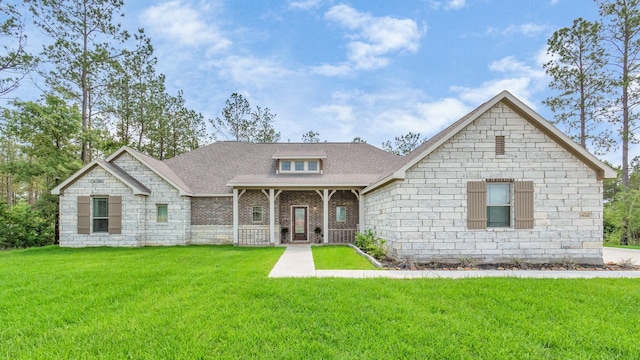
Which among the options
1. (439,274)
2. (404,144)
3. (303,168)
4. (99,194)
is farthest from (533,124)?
(404,144)

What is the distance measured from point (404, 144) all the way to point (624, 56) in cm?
1903

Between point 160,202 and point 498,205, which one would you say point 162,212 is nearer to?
point 160,202

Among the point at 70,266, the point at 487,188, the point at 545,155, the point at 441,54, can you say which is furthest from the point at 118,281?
the point at 441,54

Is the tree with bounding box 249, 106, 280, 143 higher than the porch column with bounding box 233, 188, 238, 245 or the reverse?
higher

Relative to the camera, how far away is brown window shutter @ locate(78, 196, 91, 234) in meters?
13.1

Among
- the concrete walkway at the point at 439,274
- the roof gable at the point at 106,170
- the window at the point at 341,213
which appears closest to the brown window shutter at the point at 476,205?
the concrete walkway at the point at 439,274

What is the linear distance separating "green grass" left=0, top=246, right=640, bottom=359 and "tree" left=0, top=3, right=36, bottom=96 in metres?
14.2

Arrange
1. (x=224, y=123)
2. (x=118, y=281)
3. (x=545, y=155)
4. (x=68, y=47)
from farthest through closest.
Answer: (x=224, y=123) < (x=68, y=47) < (x=545, y=155) < (x=118, y=281)

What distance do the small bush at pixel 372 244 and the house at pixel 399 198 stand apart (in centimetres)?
34

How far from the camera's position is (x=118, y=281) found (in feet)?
21.4

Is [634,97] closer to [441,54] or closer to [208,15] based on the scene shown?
[441,54]

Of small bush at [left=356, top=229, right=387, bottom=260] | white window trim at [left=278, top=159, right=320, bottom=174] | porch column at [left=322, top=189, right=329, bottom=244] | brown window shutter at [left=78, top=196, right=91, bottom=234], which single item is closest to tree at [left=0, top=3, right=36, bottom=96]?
brown window shutter at [left=78, top=196, right=91, bottom=234]

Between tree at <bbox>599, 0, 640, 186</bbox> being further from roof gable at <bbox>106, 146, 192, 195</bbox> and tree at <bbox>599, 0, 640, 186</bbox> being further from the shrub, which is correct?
the shrub

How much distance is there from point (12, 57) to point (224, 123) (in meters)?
14.4
